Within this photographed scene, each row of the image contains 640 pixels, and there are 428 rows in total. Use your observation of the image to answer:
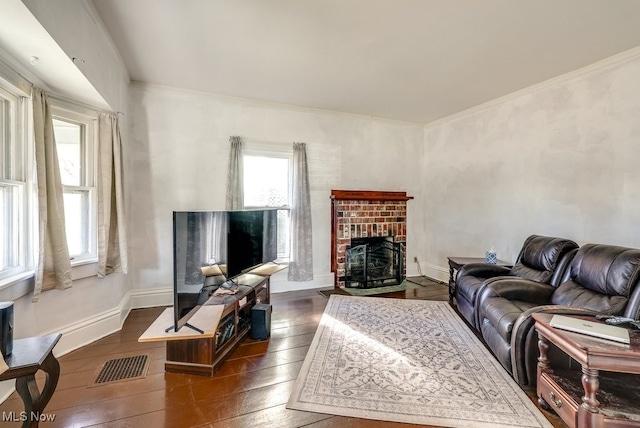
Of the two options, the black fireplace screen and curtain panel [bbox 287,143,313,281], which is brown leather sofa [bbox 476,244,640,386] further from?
curtain panel [bbox 287,143,313,281]

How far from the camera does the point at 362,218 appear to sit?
4.73 m

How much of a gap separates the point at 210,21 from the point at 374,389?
9.98ft

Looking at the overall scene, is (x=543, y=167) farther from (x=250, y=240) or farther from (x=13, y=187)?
(x=13, y=187)

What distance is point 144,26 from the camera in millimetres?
2391

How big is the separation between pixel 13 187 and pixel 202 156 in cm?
195

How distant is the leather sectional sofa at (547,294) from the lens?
2.04 metres

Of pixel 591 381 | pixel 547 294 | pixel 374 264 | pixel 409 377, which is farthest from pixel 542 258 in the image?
pixel 374 264

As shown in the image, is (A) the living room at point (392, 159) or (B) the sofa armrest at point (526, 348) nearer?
(B) the sofa armrest at point (526, 348)

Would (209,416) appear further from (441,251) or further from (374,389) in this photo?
(441,251)

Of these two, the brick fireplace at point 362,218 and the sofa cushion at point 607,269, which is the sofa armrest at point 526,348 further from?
the brick fireplace at point 362,218

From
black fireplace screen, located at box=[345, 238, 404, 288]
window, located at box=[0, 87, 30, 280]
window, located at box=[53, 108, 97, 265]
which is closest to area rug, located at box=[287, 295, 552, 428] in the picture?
A: black fireplace screen, located at box=[345, 238, 404, 288]

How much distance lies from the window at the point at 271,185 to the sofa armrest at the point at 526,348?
9.82 ft

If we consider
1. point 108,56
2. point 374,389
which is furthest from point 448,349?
point 108,56

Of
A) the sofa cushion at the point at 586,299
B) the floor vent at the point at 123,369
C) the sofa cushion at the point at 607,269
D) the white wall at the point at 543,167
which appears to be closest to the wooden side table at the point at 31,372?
the floor vent at the point at 123,369
